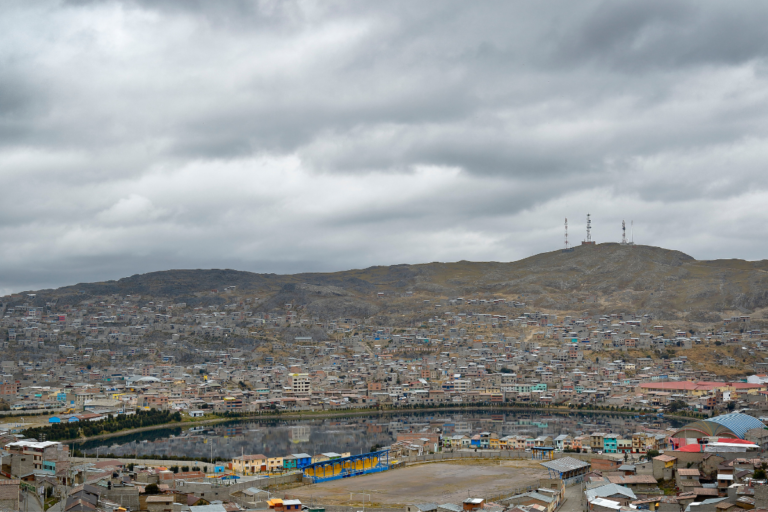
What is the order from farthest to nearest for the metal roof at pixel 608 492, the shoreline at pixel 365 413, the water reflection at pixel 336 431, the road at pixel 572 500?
the shoreline at pixel 365 413 → the water reflection at pixel 336 431 → the road at pixel 572 500 → the metal roof at pixel 608 492

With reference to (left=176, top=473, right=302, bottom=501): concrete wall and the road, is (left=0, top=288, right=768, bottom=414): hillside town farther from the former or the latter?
(left=176, top=473, right=302, bottom=501): concrete wall

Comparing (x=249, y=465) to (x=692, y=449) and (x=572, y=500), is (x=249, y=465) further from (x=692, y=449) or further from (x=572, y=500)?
(x=692, y=449)

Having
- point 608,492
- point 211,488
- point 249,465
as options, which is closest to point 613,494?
point 608,492

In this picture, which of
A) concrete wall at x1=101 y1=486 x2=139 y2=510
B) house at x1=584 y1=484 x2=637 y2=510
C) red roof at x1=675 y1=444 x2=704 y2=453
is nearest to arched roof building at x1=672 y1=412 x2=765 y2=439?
red roof at x1=675 y1=444 x2=704 y2=453

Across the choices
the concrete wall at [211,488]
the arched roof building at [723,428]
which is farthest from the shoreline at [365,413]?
the concrete wall at [211,488]

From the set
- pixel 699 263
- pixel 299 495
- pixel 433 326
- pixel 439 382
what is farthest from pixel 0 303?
pixel 699 263

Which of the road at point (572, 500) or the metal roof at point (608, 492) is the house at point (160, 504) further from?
the metal roof at point (608, 492)
